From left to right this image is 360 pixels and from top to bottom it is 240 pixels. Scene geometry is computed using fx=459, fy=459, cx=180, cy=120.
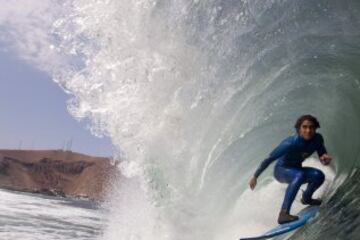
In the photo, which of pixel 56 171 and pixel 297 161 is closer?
pixel 297 161

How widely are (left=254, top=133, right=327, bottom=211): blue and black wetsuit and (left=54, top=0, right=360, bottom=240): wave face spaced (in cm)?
147

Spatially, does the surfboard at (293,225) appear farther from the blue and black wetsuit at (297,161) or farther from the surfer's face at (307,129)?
the surfer's face at (307,129)

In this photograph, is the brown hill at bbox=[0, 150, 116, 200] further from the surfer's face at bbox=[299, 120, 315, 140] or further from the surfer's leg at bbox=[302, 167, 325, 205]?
the surfer's face at bbox=[299, 120, 315, 140]

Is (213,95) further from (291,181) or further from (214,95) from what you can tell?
(291,181)

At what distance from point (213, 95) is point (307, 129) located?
2.87 metres

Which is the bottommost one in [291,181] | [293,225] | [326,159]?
[293,225]

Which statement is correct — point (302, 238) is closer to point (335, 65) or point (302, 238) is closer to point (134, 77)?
point (335, 65)

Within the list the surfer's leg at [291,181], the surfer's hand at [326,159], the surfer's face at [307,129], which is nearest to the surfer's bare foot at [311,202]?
the surfer's leg at [291,181]

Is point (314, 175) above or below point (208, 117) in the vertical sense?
below

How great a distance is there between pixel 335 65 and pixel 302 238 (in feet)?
Result: 10.1

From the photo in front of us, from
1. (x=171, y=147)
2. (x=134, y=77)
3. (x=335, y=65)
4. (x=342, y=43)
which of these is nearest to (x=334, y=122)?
(x=335, y=65)

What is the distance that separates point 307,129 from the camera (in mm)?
4367

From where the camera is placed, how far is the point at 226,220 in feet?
23.0

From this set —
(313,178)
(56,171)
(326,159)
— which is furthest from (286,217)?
(56,171)
